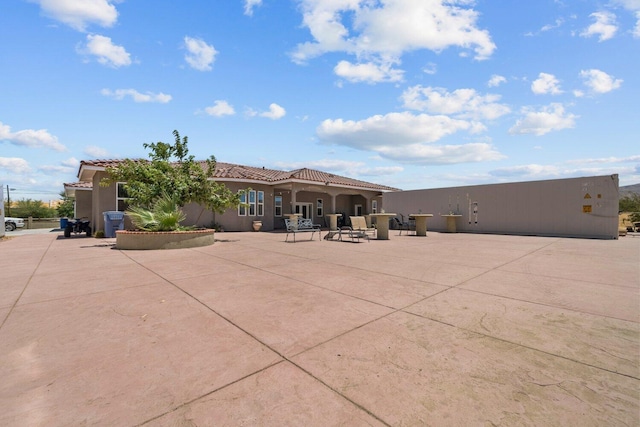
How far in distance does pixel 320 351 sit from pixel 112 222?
1536 centimetres

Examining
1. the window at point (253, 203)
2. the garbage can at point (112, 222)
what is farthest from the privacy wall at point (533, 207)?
the garbage can at point (112, 222)

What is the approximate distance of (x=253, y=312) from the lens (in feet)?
12.7

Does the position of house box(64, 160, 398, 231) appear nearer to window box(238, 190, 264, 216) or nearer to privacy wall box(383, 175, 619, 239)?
window box(238, 190, 264, 216)

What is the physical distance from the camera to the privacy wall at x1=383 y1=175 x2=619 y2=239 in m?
14.2

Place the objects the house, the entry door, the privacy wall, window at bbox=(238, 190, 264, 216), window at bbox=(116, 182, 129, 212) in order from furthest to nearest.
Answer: the entry door < window at bbox=(238, 190, 264, 216) < window at bbox=(116, 182, 129, 212) < the house < the privacy wall

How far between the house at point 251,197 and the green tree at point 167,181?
2298mm

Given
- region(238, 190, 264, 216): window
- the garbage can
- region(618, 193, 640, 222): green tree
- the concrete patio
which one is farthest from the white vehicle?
region(618, 193, 640, 222): green tree

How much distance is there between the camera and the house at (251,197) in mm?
15586

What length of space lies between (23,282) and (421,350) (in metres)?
7.05

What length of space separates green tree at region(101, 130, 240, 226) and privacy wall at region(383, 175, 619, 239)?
1342 centimetres

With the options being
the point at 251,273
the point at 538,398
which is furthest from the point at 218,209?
the point at 538,398

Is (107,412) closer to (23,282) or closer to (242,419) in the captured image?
(242,419)

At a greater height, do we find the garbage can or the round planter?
the garbage can

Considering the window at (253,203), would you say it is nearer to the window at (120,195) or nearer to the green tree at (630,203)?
the window at (120,195)
